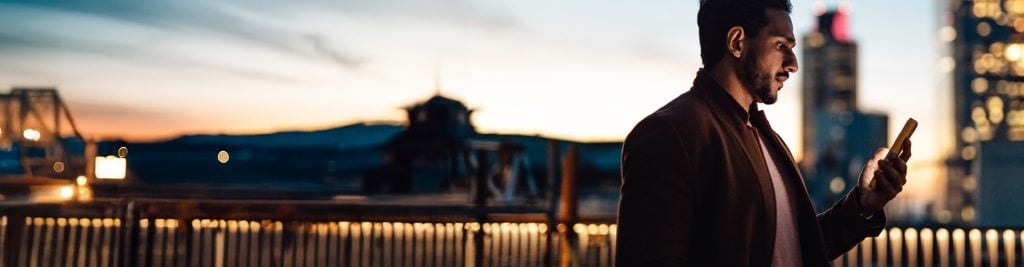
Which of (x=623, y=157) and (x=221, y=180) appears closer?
(x=623, y=157)

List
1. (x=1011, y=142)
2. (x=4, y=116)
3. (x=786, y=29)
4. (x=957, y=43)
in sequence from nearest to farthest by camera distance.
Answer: (x=786, y=29), (x=4, y=116), (x=1011, y=142), (x=957, y=43)

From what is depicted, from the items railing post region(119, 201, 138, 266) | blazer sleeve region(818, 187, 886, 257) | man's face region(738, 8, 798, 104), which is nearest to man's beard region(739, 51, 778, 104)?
man's face region(738, 8, 798, 104)

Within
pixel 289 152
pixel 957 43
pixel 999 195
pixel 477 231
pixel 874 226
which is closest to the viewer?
pixel 874 226

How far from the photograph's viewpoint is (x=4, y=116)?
94.1 feet

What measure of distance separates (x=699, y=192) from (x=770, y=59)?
15.1 inches

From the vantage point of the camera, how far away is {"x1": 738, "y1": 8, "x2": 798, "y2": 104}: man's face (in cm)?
249

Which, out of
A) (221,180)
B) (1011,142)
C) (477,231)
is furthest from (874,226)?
(221,180)

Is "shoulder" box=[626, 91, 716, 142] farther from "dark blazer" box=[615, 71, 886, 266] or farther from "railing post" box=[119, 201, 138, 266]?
"railing post" box=[119, 201, 138, 266]

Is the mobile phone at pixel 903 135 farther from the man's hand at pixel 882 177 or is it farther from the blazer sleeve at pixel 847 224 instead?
the blazer sleeve at pixel 847 224

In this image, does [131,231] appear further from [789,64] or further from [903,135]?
[903,135]

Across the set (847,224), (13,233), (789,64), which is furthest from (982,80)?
(789,64)

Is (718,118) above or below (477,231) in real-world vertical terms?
above

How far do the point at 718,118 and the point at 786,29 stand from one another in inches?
10.5

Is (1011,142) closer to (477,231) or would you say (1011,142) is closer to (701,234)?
(477,231)
